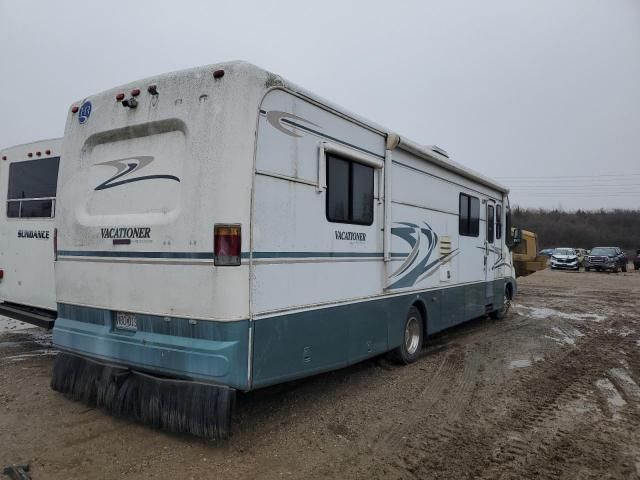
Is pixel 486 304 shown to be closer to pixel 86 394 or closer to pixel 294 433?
pixel 294 433

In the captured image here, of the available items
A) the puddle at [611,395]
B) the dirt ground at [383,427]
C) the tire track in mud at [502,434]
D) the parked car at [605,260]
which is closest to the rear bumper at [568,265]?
the parked car at [605,260]

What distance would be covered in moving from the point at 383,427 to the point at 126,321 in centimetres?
252

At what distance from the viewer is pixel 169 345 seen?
13.2 feet

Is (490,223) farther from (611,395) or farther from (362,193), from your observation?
(362,193)

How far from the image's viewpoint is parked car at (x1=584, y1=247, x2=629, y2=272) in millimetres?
30016

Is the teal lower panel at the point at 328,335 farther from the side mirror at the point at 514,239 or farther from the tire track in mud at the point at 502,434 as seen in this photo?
the side mirror at the point at 514,239

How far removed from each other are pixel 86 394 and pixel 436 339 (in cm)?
590

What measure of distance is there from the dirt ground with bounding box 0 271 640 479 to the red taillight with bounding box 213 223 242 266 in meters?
1.54

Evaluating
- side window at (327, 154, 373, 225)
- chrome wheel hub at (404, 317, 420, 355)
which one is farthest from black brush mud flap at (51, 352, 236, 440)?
chrome wheel hub at (404, 317, 420, 355)

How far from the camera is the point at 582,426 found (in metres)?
4.66

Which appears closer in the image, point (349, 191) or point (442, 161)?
point (349, 191)

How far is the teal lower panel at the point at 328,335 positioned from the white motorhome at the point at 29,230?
372cm

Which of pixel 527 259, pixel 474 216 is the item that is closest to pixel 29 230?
pixel 474 216

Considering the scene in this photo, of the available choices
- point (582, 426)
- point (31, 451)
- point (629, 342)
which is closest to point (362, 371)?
point (582, 426)
